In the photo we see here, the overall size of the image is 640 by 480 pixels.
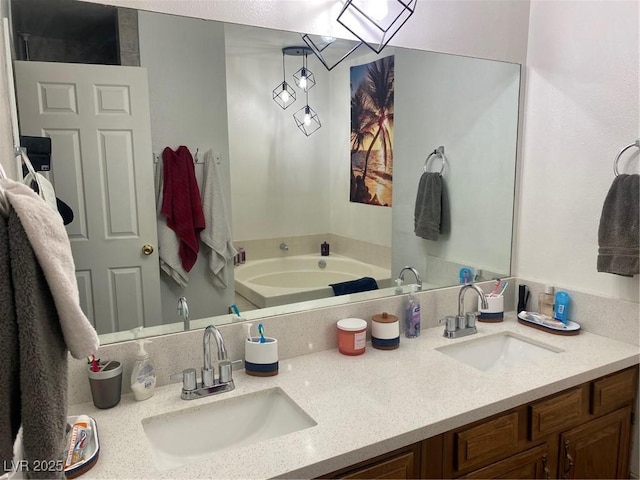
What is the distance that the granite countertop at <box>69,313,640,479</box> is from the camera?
41.6 inches

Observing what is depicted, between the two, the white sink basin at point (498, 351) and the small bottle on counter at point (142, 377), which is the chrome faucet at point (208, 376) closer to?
the small bottle on counter at point (142, 377)

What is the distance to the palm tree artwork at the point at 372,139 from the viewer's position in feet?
6.88

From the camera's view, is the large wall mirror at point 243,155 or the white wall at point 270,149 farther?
the white wall at point 270,149

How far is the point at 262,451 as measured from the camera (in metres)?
1.08

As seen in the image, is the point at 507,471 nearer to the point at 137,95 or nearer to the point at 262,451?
the point at 262,451

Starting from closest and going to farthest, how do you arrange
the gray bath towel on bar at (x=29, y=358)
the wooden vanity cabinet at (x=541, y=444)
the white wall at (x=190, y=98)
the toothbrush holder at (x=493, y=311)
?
the gray bath towel on bar at (x=29, y=358), the wooden vanity cabinet at (x=541, y=444), the white wall at (x=190, y=98), the toothbrush holder at (x=493, y=311)

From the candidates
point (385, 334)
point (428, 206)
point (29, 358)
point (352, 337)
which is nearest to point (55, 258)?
point (29, 358)

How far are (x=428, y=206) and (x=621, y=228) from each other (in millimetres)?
798

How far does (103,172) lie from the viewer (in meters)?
1.42

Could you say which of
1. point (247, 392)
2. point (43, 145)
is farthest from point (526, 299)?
point (43, 145)

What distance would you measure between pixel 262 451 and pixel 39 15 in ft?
4.20

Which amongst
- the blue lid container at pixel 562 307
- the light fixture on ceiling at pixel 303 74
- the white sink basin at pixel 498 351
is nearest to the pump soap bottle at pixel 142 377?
the white sink basin at pixel 498 351

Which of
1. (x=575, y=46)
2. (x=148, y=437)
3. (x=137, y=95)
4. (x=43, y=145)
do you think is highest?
(x=575, y=46)

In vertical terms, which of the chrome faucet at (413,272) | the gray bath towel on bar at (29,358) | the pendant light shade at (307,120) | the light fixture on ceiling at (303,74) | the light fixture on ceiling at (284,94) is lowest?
the chrome faucet at (413,272)
